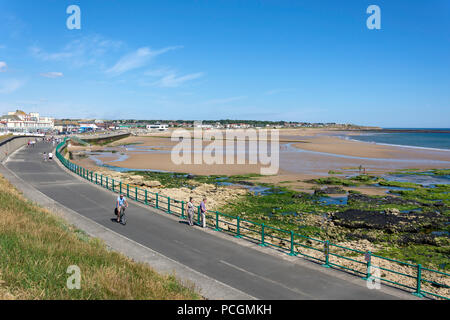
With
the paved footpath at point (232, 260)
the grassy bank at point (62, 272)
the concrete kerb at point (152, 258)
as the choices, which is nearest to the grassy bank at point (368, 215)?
the paved footpath at point (232, 260)

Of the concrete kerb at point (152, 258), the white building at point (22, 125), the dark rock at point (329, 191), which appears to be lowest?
the dark rock at point (329, 191)

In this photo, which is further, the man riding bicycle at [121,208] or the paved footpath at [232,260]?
the man riding bicycle at [121,208]

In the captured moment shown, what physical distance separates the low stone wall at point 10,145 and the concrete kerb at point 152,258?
31.7m

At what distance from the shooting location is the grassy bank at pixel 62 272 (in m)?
7.43

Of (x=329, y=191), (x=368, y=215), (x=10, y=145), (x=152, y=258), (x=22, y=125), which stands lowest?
(x=368, y=215)

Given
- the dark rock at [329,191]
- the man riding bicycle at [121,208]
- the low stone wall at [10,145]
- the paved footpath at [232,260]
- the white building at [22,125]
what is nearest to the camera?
the paved footpath at [232,260]

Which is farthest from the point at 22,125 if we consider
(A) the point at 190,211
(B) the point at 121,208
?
(A) the point at 190,211

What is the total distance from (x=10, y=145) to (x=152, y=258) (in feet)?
170

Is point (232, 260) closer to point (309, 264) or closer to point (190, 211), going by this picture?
point (309, 264)

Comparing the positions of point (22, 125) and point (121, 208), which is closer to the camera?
point (121, 208)

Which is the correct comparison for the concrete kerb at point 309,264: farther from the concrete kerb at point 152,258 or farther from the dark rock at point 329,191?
the dark rock at point 329,191

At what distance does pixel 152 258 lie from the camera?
41.6ft
